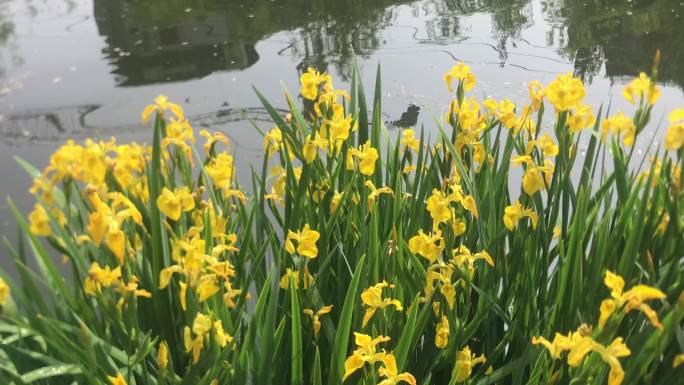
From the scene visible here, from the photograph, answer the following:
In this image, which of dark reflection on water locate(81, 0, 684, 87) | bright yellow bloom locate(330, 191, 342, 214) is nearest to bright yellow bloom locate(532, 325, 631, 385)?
bright yellow bloom locate(330, 191, 342, 214)

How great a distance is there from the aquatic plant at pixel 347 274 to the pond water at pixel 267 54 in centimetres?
144

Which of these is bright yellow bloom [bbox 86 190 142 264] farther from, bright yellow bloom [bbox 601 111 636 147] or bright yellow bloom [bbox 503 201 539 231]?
bright yellow bloom [bbox 601 111 636 147]

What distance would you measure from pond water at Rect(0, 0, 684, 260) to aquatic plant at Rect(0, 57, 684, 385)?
144cm

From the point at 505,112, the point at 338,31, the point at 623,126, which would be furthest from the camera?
the point at 338,31

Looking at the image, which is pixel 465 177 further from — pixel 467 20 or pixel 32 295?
pixel 467 20

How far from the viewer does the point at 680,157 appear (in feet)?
3.18

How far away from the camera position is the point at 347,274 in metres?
1.15

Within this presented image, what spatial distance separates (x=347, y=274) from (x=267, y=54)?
2.65 meters

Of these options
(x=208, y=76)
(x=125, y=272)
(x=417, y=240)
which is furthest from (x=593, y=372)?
(x=208, y=76)

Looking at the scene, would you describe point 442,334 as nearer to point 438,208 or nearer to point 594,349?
point 438,208

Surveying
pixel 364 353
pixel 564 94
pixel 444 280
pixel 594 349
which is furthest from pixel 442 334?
pixel 564 94

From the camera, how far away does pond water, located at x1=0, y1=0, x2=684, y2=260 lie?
116 inches

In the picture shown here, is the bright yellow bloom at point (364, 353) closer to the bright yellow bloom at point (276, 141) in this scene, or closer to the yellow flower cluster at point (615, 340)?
the yellow flower cluster at point (615, 340)

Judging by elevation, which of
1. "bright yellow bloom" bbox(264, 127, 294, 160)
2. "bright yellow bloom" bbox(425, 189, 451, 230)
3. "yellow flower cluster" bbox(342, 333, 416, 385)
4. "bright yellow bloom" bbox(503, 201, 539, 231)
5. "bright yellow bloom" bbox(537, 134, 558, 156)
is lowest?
"yellow flower cluster" bbox(342, 333, 416, 385)
